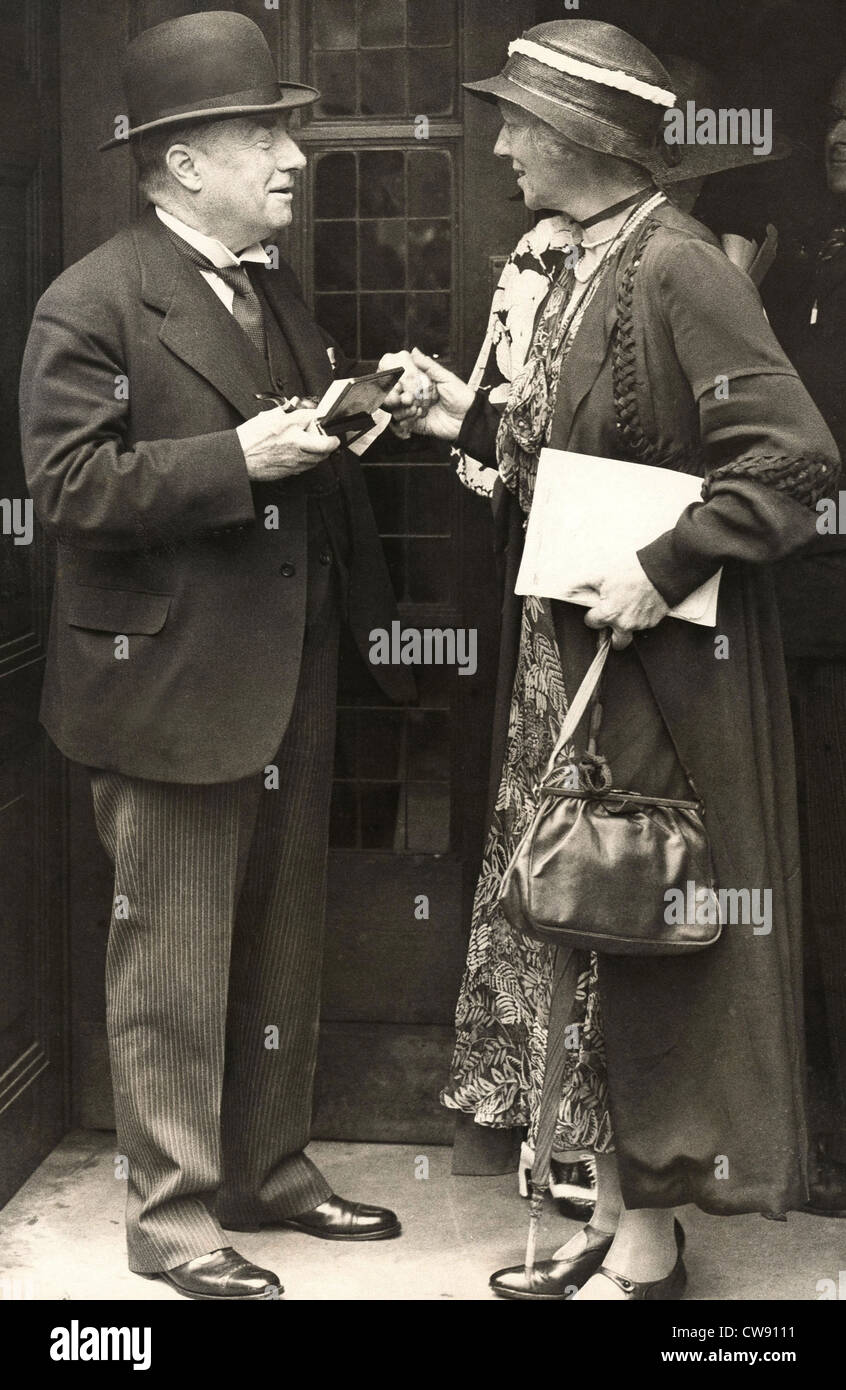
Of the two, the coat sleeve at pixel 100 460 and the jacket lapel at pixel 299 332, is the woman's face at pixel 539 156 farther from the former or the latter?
the coat sleeve at pixel 100 460

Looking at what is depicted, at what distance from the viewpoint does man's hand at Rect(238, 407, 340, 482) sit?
3223mm

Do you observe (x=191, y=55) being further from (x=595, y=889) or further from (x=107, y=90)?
(x=595, y=889)

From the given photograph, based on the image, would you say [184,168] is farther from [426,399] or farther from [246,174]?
[426,399]

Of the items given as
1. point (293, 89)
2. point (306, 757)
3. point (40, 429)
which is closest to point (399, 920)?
point (306, 757)

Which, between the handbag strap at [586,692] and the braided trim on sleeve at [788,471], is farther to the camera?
the handbag strap at [586,692]

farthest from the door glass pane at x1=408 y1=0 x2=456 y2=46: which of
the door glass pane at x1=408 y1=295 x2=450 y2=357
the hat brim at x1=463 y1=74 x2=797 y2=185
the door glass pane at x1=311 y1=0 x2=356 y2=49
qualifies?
the hat brim at x1=463 y1=74 x2=797 y2=185

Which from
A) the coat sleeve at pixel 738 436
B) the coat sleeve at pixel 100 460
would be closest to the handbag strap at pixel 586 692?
the coat sleeve at pixel 738 436

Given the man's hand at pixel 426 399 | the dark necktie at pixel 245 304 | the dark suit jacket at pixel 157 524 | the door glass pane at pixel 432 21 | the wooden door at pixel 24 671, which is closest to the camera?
the dark suit jacket at pixel 157 524

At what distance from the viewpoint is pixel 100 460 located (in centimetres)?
318

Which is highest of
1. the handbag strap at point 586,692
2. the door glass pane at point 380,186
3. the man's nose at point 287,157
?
the door glass pane at point 380,186

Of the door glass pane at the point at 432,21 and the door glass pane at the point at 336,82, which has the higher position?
the door glass pane at the point at 432,21

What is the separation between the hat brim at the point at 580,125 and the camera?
313cm

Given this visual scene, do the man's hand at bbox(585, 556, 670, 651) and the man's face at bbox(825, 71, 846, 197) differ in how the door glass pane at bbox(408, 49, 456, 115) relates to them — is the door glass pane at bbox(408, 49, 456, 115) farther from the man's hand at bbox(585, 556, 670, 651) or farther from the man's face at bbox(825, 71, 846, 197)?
the man's hand at bbox(585, 556, 670, 651)

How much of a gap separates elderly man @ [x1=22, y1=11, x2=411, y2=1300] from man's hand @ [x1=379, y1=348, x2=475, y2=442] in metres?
0.17
